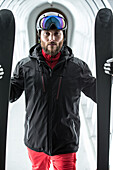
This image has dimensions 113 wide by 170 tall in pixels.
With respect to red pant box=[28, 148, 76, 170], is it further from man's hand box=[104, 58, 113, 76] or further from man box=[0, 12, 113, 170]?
man's hand box=[104, 58, 113, 76]

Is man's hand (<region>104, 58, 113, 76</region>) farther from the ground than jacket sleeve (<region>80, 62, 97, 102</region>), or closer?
farther from the ground

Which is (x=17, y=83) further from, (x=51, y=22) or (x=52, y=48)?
(x=51, y=22)

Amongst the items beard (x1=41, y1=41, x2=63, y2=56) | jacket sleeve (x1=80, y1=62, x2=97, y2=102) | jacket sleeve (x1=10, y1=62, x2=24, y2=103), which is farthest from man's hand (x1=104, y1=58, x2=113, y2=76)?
jacket sleeve (x1=10, y1=62, x2=24, y2=103)

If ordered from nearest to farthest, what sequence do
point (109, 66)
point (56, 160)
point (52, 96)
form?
point (109, 66) < point (52, 96) < point (56, 160)

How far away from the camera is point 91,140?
2752mm

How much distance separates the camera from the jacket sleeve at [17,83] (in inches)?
60.3

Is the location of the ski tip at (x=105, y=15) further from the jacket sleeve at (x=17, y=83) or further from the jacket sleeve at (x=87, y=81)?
the jacket sleeve at (x=17, y=83)

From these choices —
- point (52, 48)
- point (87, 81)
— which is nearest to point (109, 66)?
point (87, 81)

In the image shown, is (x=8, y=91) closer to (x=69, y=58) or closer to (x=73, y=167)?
(x=69, y=58)

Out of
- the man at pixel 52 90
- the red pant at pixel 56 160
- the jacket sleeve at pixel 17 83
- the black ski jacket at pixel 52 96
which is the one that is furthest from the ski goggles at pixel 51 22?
the red pant at pixel 56 160

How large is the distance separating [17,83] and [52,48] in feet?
1.06

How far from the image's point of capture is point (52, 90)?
58.8 inches

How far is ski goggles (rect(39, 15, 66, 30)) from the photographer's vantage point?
143 centimetres

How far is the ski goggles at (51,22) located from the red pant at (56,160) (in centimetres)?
79
